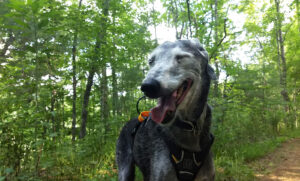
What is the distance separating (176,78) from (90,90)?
7131 mm

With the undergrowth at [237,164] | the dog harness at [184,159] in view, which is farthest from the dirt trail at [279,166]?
the dog harness at [184,159]

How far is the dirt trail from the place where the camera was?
13.0 feet

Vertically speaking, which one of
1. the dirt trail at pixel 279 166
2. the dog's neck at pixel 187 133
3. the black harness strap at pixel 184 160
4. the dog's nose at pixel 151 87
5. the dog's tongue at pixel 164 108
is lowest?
the dirt trail at pixel 279 166

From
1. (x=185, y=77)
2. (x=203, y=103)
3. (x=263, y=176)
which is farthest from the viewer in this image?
(x=263, y=176)

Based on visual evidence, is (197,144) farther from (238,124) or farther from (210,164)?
(238,124)

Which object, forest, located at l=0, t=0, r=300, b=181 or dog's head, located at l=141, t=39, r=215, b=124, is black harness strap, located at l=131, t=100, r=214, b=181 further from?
forest, located at l=0, t=0, r=300, b=181

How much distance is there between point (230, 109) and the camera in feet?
19.0

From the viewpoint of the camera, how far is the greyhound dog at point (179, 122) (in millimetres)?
1252

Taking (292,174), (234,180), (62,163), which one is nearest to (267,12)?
(292,174)

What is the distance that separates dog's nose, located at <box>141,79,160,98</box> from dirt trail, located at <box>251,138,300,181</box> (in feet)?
13.7

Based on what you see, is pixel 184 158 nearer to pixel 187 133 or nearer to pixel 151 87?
pixel 187 133

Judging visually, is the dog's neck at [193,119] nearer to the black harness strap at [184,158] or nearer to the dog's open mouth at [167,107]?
the black harness strap at [184,158]

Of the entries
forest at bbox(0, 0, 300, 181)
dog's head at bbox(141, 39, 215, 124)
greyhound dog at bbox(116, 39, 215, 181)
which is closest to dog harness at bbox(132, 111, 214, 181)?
greyhound dog at bbox(116, 39, 215, 181)

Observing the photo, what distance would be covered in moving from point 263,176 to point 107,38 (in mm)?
6541
